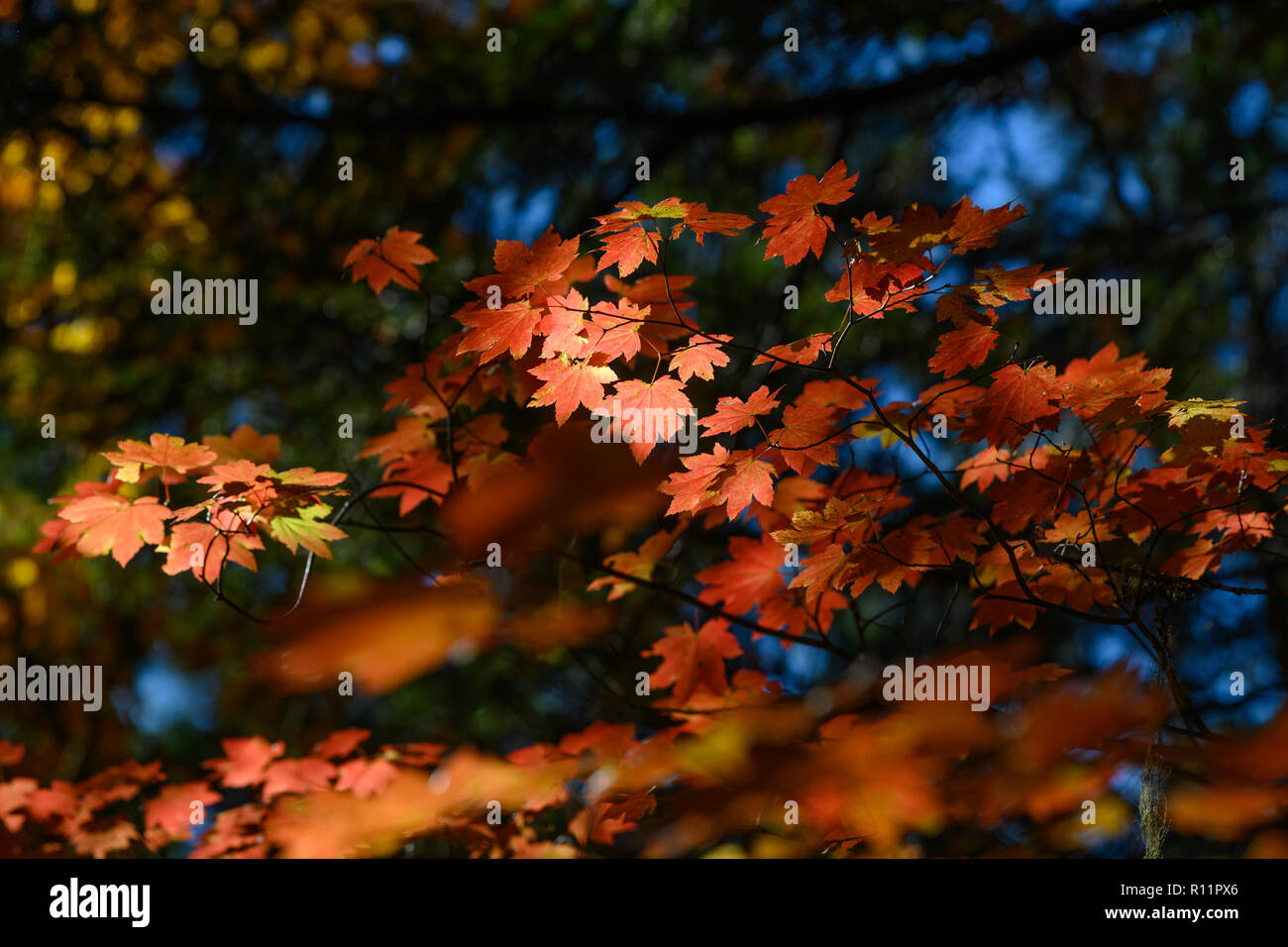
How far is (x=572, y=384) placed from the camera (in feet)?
6.12

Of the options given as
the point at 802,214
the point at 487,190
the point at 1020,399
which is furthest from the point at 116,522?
the point at 487,190

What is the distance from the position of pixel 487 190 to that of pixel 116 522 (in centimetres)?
343

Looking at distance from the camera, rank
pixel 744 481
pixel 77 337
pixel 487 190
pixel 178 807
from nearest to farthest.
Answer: pixel 744 481
pixel 178 807
pixel 487 190
pixel 77 337

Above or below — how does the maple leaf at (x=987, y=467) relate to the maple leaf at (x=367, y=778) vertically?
above

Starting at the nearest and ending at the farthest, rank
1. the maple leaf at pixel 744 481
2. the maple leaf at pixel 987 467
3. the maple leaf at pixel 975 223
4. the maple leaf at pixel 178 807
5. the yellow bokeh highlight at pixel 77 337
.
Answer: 1. the maple leaf at pixel 975 223
2. the maple leaf at pixel 744 481
3. the maple leaf at pixel 987 467
4. the maple leaf at pixel 178 807
5. the yellow bokeh highlight at pixel 77 337

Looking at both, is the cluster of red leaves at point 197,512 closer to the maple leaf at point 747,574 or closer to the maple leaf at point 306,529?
→ the maple leaf at point 306,529

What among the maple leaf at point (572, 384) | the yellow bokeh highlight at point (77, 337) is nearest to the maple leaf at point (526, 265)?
the maple leaf at point (572, 384)

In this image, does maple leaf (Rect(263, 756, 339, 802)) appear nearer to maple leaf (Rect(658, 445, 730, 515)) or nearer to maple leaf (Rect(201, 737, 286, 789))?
maple leaf (Rect(201, 737, 286, 789))

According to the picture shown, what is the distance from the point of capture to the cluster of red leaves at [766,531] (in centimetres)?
187

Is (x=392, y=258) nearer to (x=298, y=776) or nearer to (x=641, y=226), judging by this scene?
(x=641, y=226)

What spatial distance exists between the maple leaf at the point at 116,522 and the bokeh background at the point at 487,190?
1692mm
